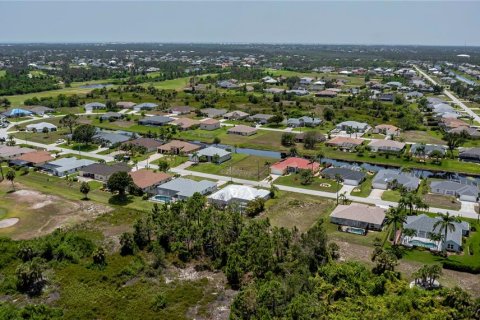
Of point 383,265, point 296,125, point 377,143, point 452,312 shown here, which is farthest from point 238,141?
point 452,312

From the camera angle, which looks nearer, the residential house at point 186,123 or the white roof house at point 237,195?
the white roof house at point 237,195

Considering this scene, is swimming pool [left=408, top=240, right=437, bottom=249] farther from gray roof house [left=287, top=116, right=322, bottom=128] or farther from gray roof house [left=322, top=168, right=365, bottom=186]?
gray roof house [left=287, top=116, right=322, bottom=128]

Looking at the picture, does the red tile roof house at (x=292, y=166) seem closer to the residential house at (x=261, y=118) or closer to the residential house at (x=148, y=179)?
the residential house at (x=148, y=179)

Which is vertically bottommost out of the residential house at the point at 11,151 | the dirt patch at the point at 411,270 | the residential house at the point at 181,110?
the dirt patch at the point at 411,270

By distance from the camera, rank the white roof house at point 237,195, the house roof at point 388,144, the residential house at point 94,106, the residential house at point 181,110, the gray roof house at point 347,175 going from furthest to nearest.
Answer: the residential house at point 94,106, the residential house at point 181,110, the house roof at point 388,144, the gray roof house at point 347,175, the white roof house at point 237,195

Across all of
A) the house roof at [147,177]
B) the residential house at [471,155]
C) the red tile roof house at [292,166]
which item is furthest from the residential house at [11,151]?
the residential house at [471,155]

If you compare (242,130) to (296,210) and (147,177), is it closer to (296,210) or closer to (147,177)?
(147,177)

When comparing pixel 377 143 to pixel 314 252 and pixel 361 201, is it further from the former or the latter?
pixel 314 252

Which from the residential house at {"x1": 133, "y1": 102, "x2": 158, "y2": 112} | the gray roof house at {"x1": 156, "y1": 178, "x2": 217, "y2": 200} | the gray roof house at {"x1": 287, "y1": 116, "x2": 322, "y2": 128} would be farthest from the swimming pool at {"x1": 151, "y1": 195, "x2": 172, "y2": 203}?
the residential house at {"x1": 133, "y1": 102, "x2": 158, "y2": 112}
